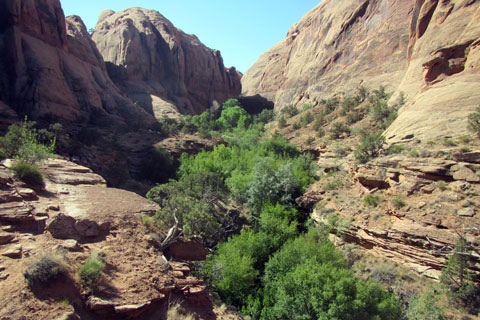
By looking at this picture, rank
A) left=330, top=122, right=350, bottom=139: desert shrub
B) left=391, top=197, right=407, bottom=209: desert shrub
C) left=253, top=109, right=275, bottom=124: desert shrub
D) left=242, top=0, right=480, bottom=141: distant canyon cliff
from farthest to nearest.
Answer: left=253, top=109, right=275, bottom=124: desert shrub, left=330, top=122, right=350, bottom=139: desert shrub, left=242, top=0, right=480, bottom=141: distant canyon cliff, left=391, top=197, right=407, bottom=209: desert shrub

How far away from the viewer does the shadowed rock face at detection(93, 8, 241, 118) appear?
1895 inches

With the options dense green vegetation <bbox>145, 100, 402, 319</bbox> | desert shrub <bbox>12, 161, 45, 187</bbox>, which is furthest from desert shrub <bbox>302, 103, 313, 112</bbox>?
desert shrub <bbox>12, 161, 45, 187</bbox>

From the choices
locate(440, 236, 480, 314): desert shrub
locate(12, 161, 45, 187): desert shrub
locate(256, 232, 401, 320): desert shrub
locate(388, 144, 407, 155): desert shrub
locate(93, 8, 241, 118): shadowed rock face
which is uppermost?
locate(93, 8, 241, 118): shadowed rock face

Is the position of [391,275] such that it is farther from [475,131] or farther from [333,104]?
[333,104]

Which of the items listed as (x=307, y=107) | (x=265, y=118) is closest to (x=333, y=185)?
(x=307, y=107)

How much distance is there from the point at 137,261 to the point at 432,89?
19.3 metres

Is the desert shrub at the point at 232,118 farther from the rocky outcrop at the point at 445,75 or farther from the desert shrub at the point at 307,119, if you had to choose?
the rocky outcrop at the point at 445,75

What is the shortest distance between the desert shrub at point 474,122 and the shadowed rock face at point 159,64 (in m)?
37.1

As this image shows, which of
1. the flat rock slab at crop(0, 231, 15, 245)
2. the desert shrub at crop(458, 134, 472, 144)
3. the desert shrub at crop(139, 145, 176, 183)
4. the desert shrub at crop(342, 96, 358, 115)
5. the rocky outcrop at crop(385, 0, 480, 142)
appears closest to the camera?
the flat rock slab at crop(0, 231, 15, 245)

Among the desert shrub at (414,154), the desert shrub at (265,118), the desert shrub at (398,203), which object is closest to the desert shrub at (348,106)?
the desert shrub at (414,154)

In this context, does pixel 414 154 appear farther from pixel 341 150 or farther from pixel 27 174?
pixel 27 174

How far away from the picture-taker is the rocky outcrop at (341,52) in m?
36.3

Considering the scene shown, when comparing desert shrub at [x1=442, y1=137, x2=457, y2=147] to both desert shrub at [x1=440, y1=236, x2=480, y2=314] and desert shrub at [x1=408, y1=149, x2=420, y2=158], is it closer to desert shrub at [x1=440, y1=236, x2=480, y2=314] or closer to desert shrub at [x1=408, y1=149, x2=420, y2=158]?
desert shrub at [x1=408, y1=149, x2=420, y2=158]

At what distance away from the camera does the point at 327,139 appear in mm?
27344
